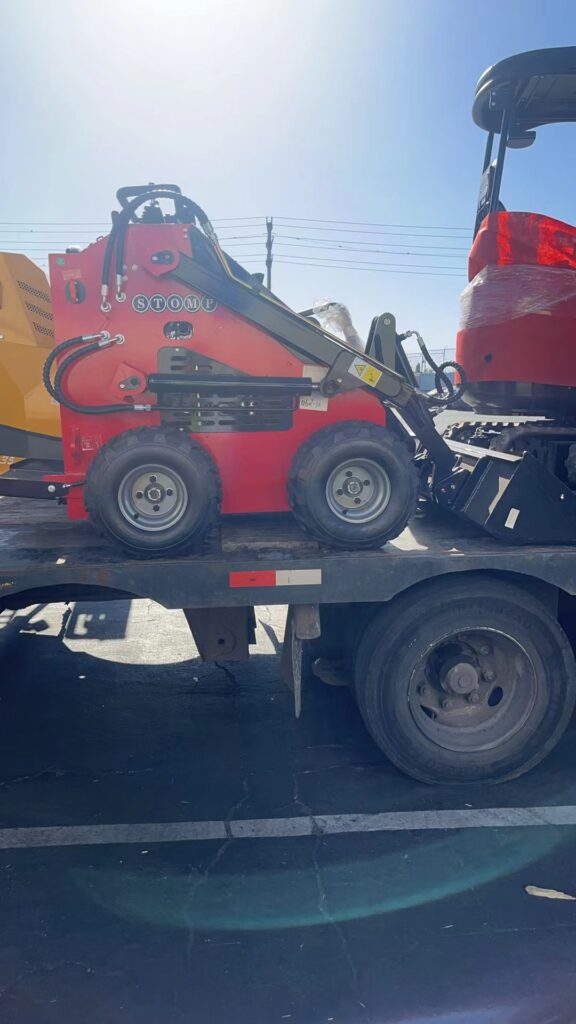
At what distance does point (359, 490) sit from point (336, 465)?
0.21 m

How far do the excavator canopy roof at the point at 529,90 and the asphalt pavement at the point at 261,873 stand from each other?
13.1 ft

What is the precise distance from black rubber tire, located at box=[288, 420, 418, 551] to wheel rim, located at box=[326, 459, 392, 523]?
1.2 inches

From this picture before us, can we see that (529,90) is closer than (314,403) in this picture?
No

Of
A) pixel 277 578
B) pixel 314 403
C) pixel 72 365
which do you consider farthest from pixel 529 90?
pixel 277 578

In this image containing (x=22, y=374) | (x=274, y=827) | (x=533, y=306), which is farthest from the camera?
(x=22, y=374)

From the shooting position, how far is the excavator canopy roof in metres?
4.14

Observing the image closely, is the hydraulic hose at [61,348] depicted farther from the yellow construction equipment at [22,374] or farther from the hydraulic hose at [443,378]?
the hydraulic hose at [443,378]

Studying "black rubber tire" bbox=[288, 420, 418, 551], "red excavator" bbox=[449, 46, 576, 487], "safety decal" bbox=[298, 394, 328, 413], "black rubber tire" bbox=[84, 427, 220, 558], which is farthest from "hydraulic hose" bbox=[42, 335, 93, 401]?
"red excavator" bbox=[449, 46, 576, 487]

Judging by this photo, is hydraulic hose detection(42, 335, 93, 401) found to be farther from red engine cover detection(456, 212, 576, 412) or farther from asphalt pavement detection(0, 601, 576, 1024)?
red engine cover detection(456, 212, 576, 412)

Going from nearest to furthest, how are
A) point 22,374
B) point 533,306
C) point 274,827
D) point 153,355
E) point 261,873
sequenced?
point 261,873 < point 274,827 < point 153,355 < point 533,306 < point 22,374

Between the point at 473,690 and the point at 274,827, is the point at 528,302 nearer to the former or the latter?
the point at 473,690

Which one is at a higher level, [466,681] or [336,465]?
[336,465]

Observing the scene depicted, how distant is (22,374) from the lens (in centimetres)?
482

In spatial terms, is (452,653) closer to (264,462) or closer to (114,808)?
(264,462)
